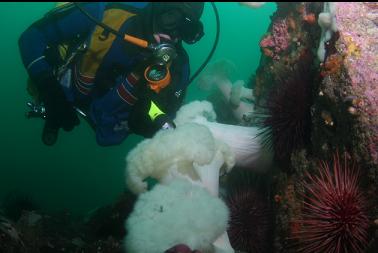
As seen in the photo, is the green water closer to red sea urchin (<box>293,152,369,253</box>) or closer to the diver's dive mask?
the diver's dive mask

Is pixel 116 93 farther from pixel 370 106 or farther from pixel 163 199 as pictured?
pixel 370 106

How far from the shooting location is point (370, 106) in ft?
8.95

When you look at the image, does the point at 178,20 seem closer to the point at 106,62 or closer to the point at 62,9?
the point at 106,62

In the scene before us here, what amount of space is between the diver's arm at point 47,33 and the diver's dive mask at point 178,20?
1.25 meters

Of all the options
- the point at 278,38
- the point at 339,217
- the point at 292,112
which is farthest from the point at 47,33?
the point at 339,217

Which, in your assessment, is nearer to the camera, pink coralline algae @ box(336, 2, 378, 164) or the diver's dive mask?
pink coralline algae @ box(336, 2, 378, 164)

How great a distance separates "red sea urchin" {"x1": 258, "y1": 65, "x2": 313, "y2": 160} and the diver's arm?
3.07 meters

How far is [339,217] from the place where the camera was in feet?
8.75

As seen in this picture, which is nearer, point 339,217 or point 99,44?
point 339,217

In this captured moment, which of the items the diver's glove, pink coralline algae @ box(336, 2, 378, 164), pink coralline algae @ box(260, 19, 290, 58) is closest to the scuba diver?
the diver's glove

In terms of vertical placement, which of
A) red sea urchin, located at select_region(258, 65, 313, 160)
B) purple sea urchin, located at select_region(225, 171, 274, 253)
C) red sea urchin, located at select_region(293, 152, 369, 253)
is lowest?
purple sea urchin, located at select_region(225, 171, 274, 253)

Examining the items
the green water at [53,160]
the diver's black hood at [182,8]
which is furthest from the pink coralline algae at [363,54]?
the green water at [53,160]

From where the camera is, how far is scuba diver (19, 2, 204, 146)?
4.45 metres

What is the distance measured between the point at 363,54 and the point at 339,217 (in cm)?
141
